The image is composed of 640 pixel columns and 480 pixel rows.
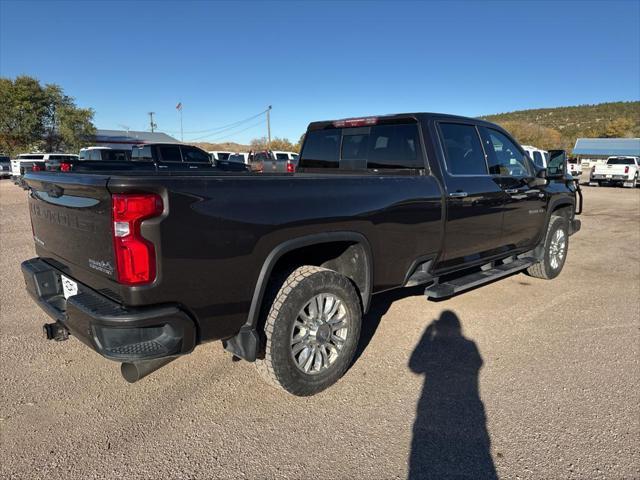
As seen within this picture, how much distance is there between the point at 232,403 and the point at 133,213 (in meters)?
1.54

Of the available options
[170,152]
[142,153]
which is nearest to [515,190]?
[170,152]

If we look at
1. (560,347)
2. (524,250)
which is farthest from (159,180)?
(524,250)

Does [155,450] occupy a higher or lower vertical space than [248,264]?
lower

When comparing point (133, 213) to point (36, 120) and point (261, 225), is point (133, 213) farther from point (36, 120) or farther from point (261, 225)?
point (36, 120)

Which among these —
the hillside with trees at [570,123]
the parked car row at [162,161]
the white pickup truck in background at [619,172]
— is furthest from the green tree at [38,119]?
the hillside with trees at [570,123]

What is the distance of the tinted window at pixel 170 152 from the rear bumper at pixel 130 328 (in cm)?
1493

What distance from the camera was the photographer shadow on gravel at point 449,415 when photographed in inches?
95.7

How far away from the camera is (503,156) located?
4.97 meters

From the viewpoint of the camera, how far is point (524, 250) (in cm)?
548

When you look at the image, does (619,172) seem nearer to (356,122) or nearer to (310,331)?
(356,122)

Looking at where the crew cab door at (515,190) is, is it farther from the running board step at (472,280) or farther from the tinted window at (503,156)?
the running board step at (472,280)

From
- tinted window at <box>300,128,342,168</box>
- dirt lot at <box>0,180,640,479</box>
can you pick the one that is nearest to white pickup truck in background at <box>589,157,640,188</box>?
dirt lot at <box>0,180,640,479</box>

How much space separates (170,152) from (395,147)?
14229 millimetres

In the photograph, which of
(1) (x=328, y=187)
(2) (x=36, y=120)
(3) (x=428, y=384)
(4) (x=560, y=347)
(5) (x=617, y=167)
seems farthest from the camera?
(2) (x=36, y=120)
